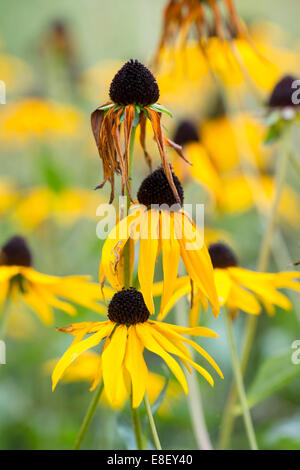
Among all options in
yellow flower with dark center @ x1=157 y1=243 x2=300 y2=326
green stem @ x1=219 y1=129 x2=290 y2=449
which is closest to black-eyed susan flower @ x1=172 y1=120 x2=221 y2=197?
green stem @ x1=219 y1=129 x2=290 y2=449

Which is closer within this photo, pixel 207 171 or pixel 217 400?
pixel 207 171

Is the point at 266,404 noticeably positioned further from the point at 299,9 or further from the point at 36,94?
the point at 299,9

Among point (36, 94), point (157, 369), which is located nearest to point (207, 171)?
point (157, 369)

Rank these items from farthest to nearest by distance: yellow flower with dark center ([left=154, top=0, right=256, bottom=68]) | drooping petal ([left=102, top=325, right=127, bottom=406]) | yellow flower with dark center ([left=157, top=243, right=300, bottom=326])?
1. yellow flower with dark center ([left=154, top=0, right=256, bottom=68])
2. yellow flower with dark center ([left=157, top=243, right=300, bottom=326])
3. drooping petal ([left=102, top=325, right=127, bottom=406])

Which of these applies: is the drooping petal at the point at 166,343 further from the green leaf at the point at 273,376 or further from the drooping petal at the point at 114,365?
the green leaf at the point at 273,376

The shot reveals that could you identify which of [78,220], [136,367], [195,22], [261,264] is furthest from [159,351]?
[78,220]

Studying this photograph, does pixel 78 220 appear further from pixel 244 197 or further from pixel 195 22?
pixel 195 22

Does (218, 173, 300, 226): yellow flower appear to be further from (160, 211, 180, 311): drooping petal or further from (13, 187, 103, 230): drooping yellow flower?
(160, 211, 180, 311): drooping petal
